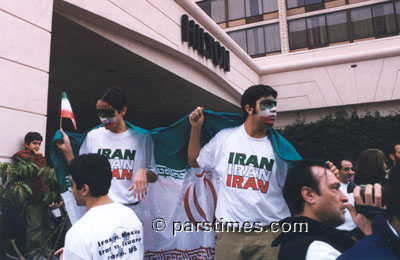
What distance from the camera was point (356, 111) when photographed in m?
14.7

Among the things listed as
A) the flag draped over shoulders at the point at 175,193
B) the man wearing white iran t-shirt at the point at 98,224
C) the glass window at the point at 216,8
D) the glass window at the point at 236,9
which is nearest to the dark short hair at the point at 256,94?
the flag draped over shoulders at the point at 175,193

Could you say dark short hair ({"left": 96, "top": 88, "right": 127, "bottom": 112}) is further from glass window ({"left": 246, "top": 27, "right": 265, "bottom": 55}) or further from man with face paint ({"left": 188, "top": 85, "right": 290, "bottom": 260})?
glass window ({"left": 246, "top": 27, "right": 265, "bottom": 55})

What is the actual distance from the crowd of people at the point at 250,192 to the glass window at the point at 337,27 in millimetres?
19308

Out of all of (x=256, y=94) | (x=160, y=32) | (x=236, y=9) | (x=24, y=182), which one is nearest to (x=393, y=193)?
(x=256, y=94)

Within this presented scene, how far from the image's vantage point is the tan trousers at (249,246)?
9.82 feet

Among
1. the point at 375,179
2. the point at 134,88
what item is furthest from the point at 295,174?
the point at 134,88

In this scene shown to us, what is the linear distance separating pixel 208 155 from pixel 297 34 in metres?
20.7

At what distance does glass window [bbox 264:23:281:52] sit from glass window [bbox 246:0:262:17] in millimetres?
1335

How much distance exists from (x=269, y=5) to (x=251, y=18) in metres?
1.36

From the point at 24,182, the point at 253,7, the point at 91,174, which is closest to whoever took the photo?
the point at 91,174

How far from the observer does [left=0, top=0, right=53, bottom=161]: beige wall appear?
14.5 feet

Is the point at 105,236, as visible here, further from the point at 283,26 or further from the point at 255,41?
the point at 255,41

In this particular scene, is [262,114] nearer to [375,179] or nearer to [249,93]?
[249,93]

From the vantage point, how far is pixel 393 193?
147 centimetres
